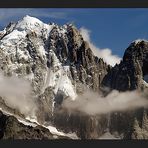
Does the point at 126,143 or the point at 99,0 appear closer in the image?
the point at 126,143

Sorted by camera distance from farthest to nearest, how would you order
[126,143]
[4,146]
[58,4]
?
[58,4]
[126,143]
[4,146]

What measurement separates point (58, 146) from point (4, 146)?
720cm

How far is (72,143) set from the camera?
282ft

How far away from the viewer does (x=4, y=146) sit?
8106 cm

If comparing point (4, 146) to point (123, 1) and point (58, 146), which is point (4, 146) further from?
point (123, 1)

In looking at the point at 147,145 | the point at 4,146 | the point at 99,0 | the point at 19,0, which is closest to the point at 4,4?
the point at 19,0

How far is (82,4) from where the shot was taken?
96875 mm

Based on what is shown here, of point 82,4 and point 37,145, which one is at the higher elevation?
point 82,4

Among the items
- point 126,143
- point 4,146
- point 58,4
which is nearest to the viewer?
point 4,146

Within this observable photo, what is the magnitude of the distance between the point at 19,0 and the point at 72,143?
892 inches

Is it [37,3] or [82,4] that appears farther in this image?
[82,4]

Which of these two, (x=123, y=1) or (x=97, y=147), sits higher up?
(x=123, y=1)

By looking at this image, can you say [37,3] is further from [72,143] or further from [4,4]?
[72,143]

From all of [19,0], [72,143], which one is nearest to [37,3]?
[19,0]
